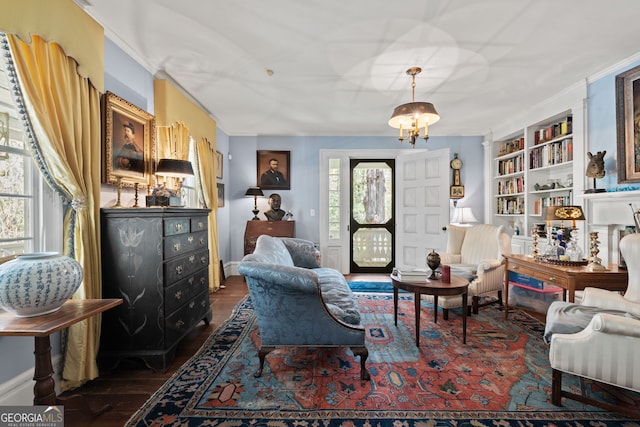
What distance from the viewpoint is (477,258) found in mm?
3793

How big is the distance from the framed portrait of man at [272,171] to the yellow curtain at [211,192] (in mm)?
1074

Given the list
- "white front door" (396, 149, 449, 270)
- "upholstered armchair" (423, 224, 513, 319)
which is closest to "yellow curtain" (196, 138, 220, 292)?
"upholstered armchair" (423, 224, 513, 319)

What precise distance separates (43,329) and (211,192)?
3138 millimetres

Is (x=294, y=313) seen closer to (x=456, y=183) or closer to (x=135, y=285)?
(x=135, y=285)

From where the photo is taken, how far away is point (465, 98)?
372cm

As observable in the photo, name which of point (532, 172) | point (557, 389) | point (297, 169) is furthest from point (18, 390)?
point (532, 172)

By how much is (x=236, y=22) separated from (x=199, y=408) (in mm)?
2717

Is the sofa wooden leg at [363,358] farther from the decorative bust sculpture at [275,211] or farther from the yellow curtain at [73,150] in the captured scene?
the decorative bust sculpture at [275,211]

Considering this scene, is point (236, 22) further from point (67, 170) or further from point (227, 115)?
point (227, 115)

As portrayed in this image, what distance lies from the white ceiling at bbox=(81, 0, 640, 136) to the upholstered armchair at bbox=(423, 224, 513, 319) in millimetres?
1759

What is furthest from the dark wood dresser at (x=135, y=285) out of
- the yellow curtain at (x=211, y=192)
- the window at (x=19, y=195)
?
the yellow curtain at (x=211, y=192)

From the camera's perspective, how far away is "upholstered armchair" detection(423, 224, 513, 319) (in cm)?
314

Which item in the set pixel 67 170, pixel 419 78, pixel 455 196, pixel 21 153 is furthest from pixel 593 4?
pixel 21 153

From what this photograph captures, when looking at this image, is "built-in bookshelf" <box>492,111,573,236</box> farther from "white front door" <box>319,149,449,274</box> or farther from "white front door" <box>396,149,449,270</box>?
"white front door" <box>319,149,449,274</box>
